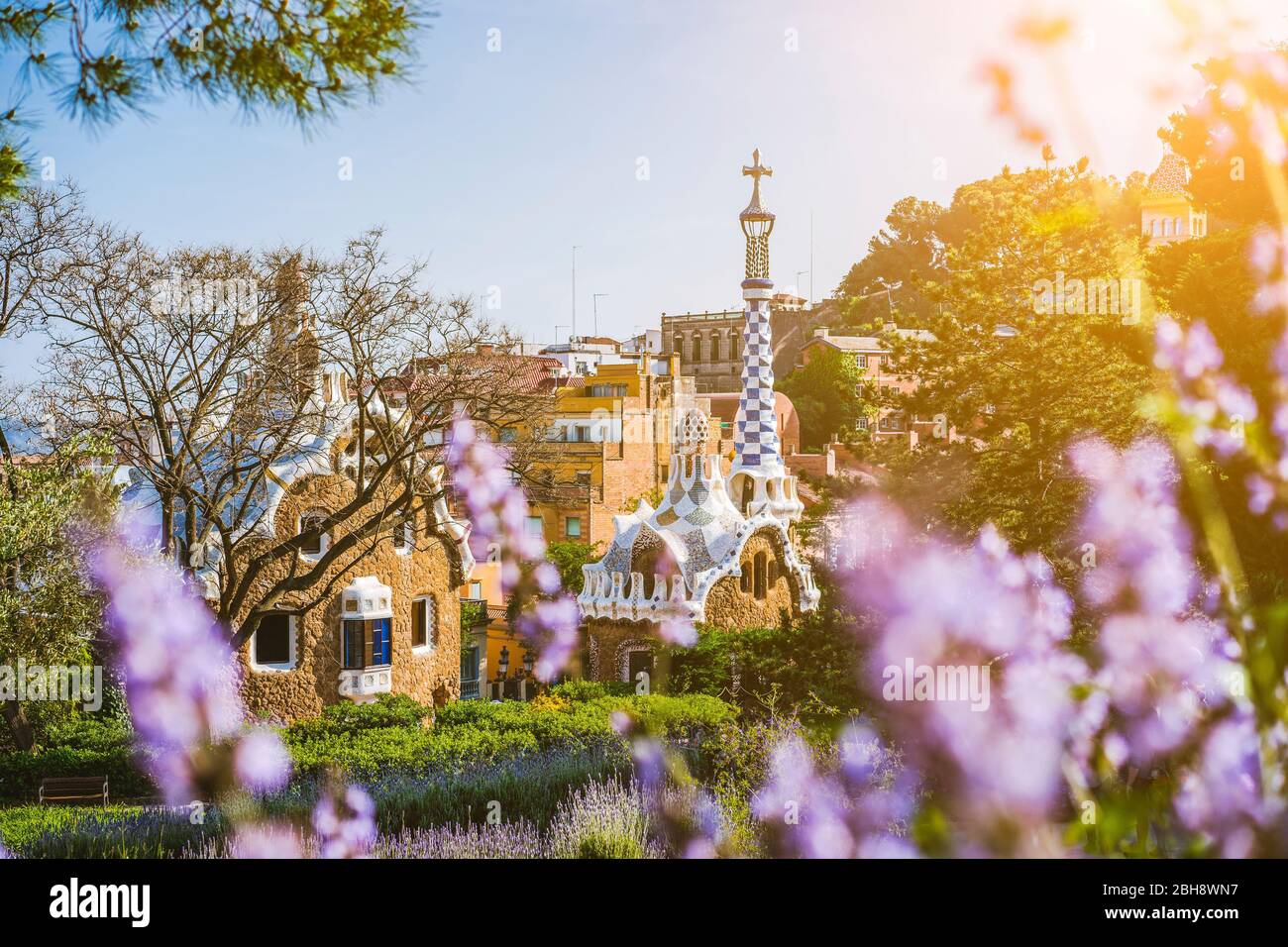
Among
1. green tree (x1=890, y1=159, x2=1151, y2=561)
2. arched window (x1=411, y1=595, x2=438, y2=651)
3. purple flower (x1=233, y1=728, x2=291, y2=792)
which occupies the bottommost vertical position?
purple flower (x1=233, y1=728, x2=291, y2=792)

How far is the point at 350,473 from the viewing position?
660 inches

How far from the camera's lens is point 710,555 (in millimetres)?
19328

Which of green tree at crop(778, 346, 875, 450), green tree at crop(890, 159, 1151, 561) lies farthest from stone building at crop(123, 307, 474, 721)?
green tree at crop(778, 346, 875, 450)

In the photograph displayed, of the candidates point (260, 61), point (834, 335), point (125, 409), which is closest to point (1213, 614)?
point (260, 61)

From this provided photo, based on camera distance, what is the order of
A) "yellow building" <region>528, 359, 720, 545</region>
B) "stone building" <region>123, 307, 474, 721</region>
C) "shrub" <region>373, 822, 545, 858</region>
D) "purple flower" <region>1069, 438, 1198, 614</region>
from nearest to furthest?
"purple flower" <region>1069, 438, 1198, 614</region> < "shrub" <region>373, 822, 545, 858</region> < "stone building" <region>123, 307, 474, 721</region> < "yellow building" <region>528, 359, 720, 545</region>

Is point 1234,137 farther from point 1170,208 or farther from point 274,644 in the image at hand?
point 274,644

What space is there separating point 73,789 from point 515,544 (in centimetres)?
1497

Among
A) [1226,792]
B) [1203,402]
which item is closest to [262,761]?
[1203,402]

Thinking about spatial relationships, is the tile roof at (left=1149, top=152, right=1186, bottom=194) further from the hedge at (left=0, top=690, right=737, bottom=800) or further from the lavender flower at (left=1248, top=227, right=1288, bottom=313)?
the hedge at (left=0, top=690, right=737, bottom=800)

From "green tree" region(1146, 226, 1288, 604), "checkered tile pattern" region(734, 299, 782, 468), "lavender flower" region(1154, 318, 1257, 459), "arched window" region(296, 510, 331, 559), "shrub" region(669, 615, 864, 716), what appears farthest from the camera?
"checkered tile pattern" region(734, 299, 782, 468)

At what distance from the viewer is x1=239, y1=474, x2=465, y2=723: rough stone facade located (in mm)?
16656

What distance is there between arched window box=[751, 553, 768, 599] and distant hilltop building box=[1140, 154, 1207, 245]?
325 inches

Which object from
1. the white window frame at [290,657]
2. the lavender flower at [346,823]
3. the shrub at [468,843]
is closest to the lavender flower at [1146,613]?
the shrub at [468,843]

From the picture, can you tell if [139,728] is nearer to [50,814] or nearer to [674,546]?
[50,814]
